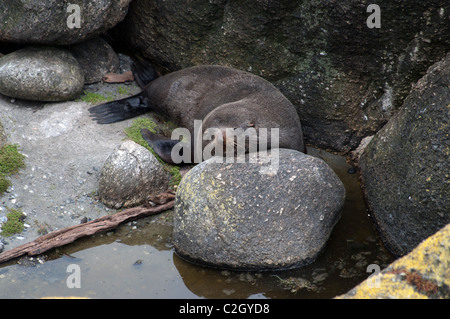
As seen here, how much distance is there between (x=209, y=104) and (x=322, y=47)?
4.72 ft

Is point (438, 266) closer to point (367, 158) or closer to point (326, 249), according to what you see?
point (326, 249)

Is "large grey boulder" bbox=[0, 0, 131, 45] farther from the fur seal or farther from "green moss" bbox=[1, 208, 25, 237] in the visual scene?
"green moss" bbox=[1, 208, 25, 237]

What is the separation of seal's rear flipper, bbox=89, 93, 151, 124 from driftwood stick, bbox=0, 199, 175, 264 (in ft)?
5.09

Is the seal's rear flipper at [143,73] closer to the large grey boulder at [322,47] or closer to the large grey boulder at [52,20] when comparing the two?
the large grey boulder at [322,47]

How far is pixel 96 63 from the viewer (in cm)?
692

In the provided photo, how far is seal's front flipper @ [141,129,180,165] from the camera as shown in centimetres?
A: 588

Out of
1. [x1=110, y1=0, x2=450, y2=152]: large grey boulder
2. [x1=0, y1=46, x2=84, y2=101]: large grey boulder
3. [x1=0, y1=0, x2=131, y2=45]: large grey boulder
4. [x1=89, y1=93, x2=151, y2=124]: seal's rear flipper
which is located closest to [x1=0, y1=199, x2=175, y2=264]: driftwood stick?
[x1=89, y1=93, x2=151, y2=124]: seal's rear flipper

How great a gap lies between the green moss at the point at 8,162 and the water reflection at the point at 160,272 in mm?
996

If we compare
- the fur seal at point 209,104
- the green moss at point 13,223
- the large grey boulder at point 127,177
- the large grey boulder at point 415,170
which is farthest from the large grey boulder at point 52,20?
the large grey boulder at point 415,170

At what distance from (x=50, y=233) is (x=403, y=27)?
3.84m

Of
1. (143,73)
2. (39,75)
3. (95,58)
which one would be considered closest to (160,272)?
(39,75)

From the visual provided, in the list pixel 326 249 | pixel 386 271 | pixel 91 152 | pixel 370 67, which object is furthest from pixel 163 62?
pixel 386 271

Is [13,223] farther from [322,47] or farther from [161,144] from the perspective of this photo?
[322,47]

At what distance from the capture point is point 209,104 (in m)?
6.28
